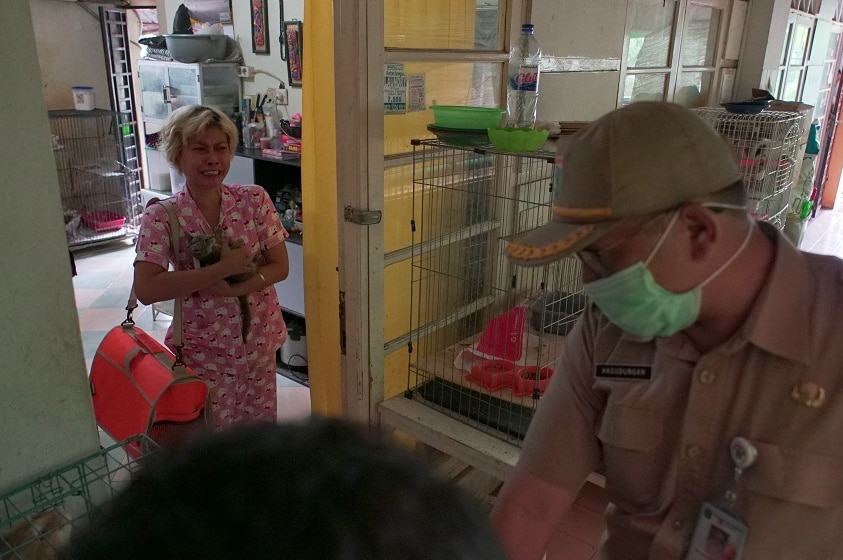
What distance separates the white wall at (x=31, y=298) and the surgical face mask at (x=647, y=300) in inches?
36.7

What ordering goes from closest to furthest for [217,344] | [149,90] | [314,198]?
[217,344] → [314,198] → [149,90]

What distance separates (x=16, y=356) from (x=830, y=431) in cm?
128

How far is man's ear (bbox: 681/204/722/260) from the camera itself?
2.69 feet

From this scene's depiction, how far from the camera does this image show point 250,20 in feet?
13.1

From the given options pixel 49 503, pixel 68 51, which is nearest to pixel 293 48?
pixel 68 51

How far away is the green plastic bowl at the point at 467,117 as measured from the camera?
5.67 feet

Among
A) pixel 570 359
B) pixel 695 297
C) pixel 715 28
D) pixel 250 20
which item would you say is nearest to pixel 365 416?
pixel 570 359

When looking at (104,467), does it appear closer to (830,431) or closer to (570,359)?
(570,359)

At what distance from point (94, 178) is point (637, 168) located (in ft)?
18.5

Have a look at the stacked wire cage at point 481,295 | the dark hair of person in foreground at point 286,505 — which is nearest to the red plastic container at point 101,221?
the stacked wire cage at point 481,295

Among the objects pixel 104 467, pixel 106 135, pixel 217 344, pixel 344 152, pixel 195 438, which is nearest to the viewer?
pixel 195 438

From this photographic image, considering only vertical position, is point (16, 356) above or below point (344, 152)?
below

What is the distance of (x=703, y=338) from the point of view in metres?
0.94

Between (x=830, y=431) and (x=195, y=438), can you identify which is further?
(x=830, y=431)
